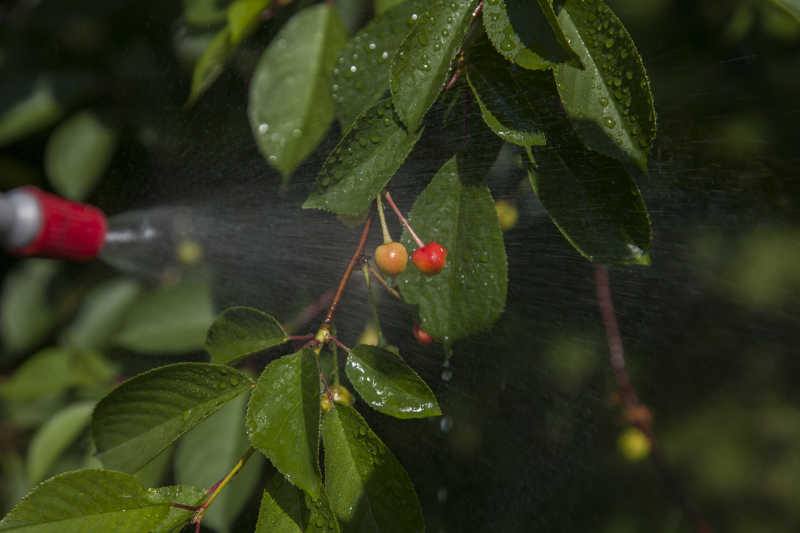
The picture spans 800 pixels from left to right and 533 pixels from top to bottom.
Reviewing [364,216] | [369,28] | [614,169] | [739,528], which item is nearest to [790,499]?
[739,528]

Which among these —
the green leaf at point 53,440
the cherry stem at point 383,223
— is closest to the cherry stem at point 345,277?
the cherry stem at point 383,223

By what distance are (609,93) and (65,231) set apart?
3.95 feet

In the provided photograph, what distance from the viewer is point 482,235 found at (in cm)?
51

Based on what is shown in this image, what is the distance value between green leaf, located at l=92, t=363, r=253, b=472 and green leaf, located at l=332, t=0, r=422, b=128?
0.95 ft

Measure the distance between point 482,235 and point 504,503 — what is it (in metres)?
0.24

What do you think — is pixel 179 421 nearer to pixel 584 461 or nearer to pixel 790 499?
pixel 584 461

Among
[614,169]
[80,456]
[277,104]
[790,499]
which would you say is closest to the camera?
[614,169]

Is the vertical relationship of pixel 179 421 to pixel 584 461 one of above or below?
above

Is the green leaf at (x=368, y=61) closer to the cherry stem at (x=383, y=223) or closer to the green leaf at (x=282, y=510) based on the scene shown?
the cherry stem at (x=383, y=223)

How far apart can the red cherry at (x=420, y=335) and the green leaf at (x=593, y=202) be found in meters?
0.15

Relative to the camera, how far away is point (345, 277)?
56cm

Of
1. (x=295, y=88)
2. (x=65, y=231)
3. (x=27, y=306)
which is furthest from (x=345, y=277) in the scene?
(x=27, y=306)

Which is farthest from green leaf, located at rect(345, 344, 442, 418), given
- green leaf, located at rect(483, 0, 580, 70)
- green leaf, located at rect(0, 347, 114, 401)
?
green leaf, located at rect(0, 347, 114, 401)

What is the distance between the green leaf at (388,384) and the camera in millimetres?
469
